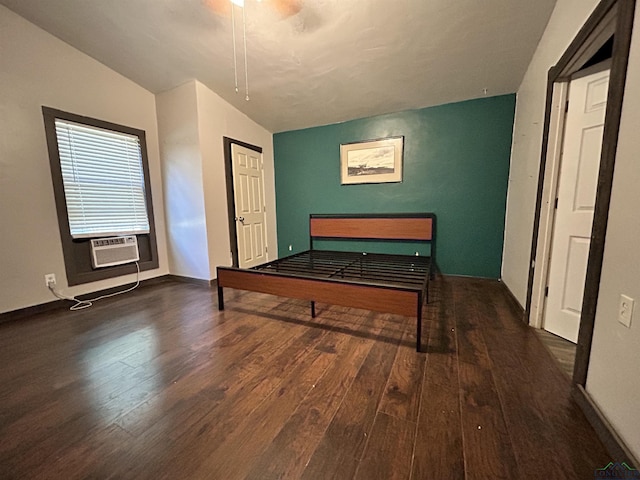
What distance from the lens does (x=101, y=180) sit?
3.00 meters

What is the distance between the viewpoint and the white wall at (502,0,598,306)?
170 cm

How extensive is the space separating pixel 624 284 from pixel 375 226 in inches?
108

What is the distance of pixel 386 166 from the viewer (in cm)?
368

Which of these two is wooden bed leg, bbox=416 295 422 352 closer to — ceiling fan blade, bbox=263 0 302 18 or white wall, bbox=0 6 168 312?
ceiling fan blade, bbox=263 0 302 18

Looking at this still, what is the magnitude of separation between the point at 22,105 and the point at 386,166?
3.98 metres

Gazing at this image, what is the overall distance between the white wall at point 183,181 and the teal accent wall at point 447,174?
5.72ft

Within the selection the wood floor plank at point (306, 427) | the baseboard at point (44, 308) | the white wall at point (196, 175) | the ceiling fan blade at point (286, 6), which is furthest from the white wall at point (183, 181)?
the wood floor plank at point (306, 427)

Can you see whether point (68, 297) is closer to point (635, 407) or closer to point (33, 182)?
point (33, 182)

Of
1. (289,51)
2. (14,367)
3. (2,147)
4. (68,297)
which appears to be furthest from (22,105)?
(289,51)

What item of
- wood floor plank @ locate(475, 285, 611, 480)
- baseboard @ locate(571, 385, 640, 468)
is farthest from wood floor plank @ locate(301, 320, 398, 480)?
baseboard @ locate(571, 385, 640, 468)

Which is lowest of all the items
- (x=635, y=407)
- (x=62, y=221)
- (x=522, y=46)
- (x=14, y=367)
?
(x=14, y=367)

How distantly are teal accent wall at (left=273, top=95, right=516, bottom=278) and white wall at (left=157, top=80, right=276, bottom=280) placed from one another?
1.47 meters

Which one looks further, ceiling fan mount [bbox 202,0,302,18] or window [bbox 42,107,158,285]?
window [bbox 42,107,158,285]

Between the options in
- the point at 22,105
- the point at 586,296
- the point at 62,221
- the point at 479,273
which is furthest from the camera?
the point at 479,273
